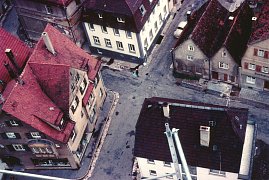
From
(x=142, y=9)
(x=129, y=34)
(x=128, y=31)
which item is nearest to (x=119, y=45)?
(x=129, y=34)

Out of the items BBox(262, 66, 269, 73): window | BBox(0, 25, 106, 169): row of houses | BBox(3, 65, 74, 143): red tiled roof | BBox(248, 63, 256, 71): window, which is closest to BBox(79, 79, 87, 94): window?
BBox(0, 25, 106, 169): row of houses

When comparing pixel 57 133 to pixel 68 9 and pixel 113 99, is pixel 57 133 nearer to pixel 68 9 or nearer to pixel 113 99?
pixel 113 99

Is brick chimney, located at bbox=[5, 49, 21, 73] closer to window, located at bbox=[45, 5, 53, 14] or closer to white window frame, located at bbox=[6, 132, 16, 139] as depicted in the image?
white window frame, located at bbox=[6, 132, 16, 139]

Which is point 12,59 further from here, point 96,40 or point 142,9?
point 142,9

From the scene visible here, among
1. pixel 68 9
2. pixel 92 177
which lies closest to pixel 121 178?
pixel 92 177

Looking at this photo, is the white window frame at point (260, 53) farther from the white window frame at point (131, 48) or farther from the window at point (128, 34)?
the white window frame at point (131, 48)

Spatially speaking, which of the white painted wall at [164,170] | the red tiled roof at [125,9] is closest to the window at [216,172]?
the white painted wall at [164,170]
